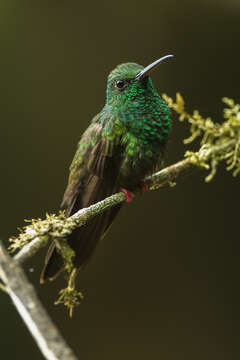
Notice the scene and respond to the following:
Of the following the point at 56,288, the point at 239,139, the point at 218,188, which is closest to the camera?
the point at 239,139

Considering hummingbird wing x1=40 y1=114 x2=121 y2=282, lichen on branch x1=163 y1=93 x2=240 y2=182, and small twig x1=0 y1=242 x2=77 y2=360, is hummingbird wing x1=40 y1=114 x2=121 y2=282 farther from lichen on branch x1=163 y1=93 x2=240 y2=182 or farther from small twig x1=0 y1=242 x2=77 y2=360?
small twig x1=0 y1=242 x2=77 y2=360

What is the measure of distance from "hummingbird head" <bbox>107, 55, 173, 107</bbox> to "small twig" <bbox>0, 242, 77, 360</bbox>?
3.76 feet

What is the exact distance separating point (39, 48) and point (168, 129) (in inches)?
59.6

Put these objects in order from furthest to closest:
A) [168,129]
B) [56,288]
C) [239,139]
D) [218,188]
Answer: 1. [218,188]
2. [56,288]
3. [168,129]
4. [239,139]

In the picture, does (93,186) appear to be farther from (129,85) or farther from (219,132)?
(219,132)

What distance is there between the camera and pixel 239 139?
917 millimetres

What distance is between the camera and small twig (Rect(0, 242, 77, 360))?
1.74 feet

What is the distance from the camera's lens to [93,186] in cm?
168

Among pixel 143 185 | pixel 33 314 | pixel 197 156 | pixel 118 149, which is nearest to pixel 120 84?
pixel 118 149

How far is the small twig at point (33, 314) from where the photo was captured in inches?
20.9

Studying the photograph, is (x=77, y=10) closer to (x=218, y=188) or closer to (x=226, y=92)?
(x=226, y=92)

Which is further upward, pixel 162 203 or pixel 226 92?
pixel 226 92

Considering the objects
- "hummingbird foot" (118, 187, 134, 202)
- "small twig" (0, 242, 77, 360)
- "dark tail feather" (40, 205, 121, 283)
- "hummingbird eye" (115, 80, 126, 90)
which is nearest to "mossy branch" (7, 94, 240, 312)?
"small twig" (0, 242, 77, 360)

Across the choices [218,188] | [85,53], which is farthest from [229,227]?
[85,53]
